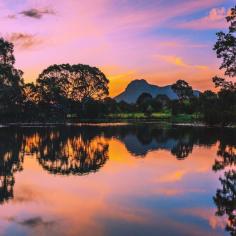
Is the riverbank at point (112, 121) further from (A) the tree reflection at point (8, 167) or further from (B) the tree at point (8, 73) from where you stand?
(A) the tree reflection at point (8, 167)

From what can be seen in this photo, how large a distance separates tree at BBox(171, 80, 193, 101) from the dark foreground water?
458 ft

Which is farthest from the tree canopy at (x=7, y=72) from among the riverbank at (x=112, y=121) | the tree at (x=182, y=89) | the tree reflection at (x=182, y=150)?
the tree at (x=182, y=89)

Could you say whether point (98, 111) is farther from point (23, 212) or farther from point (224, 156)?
point (23, 212)

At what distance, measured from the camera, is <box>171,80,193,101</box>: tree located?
6846 inches

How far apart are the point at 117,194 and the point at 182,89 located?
519 feet

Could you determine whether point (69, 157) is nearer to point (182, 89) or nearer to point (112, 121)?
point (112, 121)

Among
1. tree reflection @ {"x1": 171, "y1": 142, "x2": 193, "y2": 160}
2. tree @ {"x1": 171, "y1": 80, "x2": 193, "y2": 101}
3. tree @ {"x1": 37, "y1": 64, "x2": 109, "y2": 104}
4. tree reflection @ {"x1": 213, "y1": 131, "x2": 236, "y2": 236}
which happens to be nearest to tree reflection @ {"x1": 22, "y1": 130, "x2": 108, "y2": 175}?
tree reflection @ {"x1": 171, "y1": 142, "x2": 193, "y2": 160}

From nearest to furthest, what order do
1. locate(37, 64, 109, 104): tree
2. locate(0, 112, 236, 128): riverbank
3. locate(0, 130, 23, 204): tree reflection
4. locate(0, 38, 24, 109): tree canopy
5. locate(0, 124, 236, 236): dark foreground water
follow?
1. locate(0, 124, 236, 236): dark foreground water
2. locate(0, 130, 23, 204): tree reflection
3. locate(0, 38, 24, 109): tree canopy
4. locate(0, 112, 236, 128): riverbank
5. locate(37, 64, 109, 104): tree

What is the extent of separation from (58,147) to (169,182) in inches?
801

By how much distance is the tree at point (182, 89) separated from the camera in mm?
173887

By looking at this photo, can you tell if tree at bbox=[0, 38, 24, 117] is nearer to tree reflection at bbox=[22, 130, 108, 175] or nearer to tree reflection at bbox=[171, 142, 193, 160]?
tree reflection at bbox=[22, 130, 108, 175]

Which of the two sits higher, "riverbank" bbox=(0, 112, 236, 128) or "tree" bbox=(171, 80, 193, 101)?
"tree" bbox=(171, 80, 193, 101)

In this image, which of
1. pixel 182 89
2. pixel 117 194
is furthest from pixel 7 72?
pixel 182 89

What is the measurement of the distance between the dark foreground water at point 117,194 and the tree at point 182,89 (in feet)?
458
